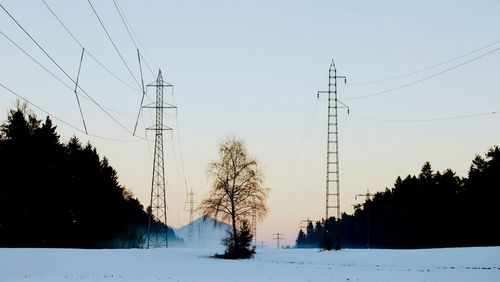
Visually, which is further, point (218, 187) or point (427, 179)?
point (427, 179)

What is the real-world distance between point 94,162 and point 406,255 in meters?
58.8

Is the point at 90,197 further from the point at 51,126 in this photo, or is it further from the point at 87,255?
the point at 87,255

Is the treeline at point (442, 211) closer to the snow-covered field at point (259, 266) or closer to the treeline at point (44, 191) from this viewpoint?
the snow-covered field at point (259, 266)

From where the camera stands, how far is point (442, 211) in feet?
390

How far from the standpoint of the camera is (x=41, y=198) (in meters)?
75.9

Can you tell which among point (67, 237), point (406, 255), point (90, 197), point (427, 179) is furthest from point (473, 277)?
point (427, 179)

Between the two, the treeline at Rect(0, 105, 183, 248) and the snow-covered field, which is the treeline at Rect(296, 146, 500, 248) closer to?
the snow-covered field

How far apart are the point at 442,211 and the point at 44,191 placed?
76.9 meters

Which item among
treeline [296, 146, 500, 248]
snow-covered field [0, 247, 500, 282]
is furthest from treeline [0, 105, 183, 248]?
treeline [296, 146, 500, 248]

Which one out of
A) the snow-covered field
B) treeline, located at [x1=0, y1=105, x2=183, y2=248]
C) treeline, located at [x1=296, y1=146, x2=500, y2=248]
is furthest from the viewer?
treeline, located at [x1=296, y1=146, x2=500, y2=248]

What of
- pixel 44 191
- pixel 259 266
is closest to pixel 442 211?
pixel 44 191

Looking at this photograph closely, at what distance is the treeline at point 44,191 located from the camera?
72.3 meters

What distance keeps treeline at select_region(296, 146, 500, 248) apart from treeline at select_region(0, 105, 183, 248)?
34741 millimetres

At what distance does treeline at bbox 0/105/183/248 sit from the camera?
72312mm
